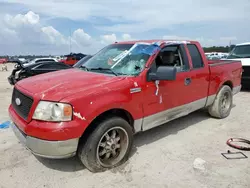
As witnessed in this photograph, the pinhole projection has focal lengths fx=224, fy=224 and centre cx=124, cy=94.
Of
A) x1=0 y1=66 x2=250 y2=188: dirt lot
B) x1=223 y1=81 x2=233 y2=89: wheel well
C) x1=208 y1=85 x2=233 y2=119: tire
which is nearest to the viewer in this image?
x1=0 y1=66 x2=250 y2=188: dirt lot

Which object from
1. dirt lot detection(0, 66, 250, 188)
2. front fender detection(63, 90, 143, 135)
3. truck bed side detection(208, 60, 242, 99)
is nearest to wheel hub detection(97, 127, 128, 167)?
dirt lot detection(0, 66, 250, 188)

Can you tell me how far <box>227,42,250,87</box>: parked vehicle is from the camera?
893 centimetres

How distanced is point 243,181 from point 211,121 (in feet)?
8.37

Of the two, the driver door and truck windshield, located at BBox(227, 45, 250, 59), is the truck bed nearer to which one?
the driver door

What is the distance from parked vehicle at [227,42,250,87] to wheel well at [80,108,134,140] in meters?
7.31

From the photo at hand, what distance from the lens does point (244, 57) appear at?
9.42 m

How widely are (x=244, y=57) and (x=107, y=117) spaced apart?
8.42 meters

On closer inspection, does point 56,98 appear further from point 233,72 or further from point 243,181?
point 233,72

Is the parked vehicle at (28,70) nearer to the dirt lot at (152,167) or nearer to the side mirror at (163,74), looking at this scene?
the dirt lot at (152,167)

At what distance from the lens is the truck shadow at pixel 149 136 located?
3320 mm

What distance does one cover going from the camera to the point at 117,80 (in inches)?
127

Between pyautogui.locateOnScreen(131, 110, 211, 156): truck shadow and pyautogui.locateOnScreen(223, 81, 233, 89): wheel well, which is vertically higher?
pyautogui.locateOnScreen(223, 81, 233, 89): wheel well

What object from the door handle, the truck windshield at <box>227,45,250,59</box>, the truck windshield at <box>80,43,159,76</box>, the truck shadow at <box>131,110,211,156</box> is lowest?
the truck shadow at <box>131,110,211,156</box>

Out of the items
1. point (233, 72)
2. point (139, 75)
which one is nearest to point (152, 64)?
point (139, 75)
